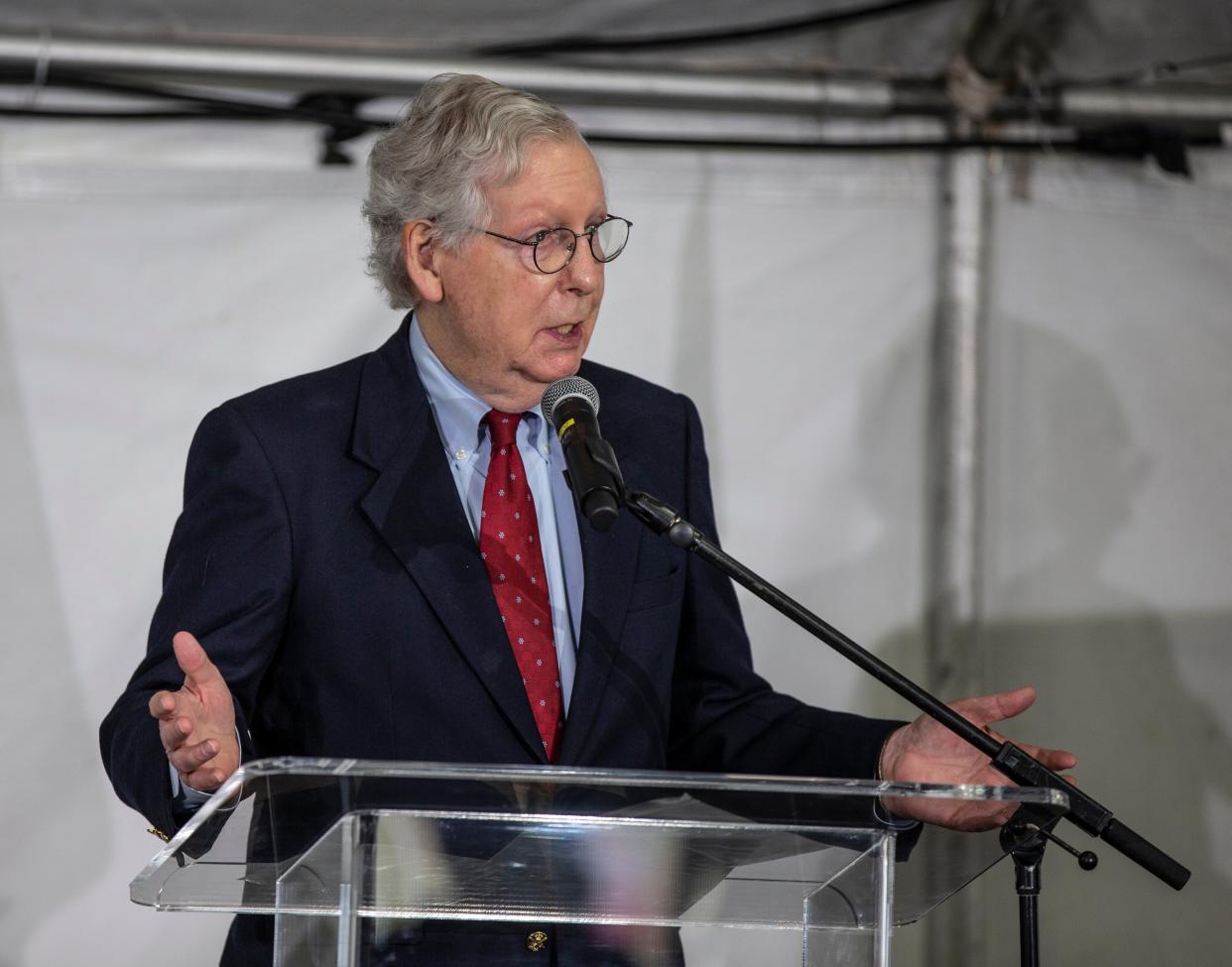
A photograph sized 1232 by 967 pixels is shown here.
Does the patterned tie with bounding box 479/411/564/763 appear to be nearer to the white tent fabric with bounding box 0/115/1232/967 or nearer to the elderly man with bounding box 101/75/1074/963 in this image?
the elderly man with bounding box 101/75/1074/963

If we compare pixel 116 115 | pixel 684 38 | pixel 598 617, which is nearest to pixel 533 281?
pixel 598 617

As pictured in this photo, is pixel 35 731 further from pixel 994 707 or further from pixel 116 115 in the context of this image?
pixel 994 707

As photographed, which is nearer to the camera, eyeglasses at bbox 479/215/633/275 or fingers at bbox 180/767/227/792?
fingers at bbox 180/767/227/792

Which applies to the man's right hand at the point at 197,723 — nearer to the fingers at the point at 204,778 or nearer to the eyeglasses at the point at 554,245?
the fingers at the point at 204,778

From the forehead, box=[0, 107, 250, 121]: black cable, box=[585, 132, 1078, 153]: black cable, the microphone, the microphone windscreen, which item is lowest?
the microphone

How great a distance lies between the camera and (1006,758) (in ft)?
4.82

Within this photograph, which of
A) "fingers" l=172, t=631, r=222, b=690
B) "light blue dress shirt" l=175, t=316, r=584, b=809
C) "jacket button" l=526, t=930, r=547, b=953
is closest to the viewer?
"jacket button" l=526, t=930, r=547, b=953

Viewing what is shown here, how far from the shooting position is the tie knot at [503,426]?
201 cm

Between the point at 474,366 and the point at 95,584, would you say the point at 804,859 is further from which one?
the point at 95,584

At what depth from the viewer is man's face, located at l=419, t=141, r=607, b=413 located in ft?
6.19

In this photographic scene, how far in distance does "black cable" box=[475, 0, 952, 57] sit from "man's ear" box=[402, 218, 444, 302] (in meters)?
0.97

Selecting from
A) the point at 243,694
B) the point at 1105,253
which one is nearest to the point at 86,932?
the point at 243,694

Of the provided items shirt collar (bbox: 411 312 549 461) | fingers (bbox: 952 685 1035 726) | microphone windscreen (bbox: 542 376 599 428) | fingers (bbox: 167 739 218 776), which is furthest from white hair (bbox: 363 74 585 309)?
fingers (bbox: 952 685 1035 726)

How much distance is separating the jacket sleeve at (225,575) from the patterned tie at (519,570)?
0.28 metres
